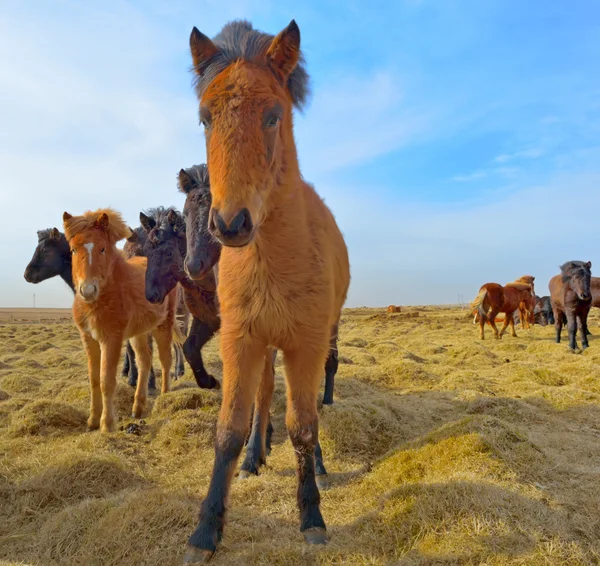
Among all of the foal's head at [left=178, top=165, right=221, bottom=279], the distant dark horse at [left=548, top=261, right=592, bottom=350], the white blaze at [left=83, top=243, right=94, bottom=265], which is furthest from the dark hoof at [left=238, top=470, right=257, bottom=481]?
the distant dark horse at [left=548, top=261, right=592, bottom=350]

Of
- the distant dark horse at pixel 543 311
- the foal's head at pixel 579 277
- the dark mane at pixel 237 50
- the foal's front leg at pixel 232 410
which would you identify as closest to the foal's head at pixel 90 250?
the foal's front leg at pixel 232 410

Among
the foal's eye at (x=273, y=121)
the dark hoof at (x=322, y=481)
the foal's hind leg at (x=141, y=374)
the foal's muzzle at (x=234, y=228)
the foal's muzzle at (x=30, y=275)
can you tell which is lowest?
the dark hoof at (x=322, y=481)

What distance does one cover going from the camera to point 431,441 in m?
3.80

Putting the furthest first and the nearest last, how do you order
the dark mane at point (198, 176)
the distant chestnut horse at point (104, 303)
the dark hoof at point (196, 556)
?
the distant chestnut horse at point (104, 303)
the dark mane at point (198, 176)
the dark hoof at point (196, 556)

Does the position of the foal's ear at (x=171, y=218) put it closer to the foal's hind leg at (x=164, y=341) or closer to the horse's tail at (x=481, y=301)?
the foal's hind leg at (x=164, y=341)

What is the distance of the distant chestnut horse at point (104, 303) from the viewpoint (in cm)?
563

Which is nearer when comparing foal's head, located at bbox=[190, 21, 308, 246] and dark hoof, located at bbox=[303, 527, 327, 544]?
foal's head, located at bbox=[190, 21, 308, 246]

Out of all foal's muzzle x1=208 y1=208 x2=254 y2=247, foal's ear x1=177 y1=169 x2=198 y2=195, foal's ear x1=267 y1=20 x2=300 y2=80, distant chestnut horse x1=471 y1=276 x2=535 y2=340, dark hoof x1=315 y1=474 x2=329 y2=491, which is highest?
foal's ear x1=267 y1=20 x2=300 y2=80

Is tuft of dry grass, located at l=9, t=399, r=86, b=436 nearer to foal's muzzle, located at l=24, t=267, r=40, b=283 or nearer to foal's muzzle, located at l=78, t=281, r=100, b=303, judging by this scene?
foal's muzzle, located at l=78, t=281, r=100, b=303

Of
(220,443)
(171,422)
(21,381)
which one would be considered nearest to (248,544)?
(220,443)

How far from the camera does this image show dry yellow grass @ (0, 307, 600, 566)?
2.46m

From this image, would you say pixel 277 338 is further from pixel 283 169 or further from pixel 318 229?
pixel 283 169

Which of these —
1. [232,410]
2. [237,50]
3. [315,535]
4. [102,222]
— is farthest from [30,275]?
[315,535]

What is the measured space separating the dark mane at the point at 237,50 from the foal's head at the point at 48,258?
22.5ft
